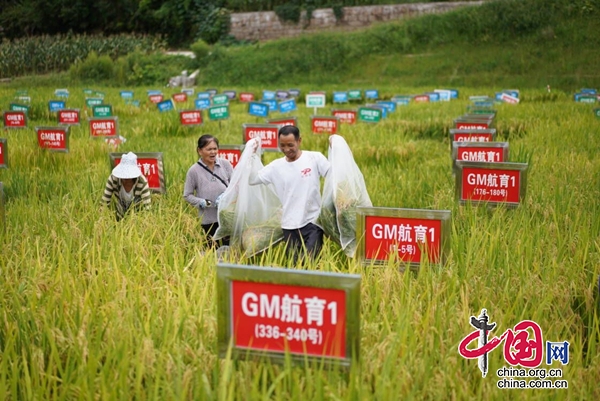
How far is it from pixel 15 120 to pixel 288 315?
1353 cm

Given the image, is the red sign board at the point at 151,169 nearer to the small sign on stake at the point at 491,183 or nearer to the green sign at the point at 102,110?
the small sign on stake at the point at 491,183

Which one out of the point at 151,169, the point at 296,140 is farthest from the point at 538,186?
the point at 151,169

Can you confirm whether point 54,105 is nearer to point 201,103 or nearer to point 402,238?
point 201,103

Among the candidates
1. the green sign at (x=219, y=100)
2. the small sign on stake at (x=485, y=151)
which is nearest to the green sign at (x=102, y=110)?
the green sign at (x=219, y=100)

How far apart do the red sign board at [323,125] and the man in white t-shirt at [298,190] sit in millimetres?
8041

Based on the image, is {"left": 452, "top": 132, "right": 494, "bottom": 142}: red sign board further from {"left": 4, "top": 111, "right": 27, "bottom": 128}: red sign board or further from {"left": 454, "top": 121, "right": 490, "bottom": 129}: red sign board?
{"left": 4, "top": 111, "right": 27, "bottom": 128}: red sign board

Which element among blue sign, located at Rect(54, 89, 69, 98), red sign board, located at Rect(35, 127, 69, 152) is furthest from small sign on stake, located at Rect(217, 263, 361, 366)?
blue sign, located at Rect(54, 89, 69, 98)

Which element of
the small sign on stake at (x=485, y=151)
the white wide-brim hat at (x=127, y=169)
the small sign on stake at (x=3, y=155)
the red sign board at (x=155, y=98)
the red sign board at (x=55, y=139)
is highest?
the white wide-brim hat at (x=127, y=169)

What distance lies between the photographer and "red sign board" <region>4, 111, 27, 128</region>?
1525 cm

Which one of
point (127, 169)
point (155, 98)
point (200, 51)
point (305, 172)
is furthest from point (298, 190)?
point (200, 51)

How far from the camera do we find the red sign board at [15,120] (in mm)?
15250

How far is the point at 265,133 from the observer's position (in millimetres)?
11195

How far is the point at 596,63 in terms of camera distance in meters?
32.7

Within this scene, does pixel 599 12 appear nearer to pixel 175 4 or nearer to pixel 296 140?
pixel 175 4
